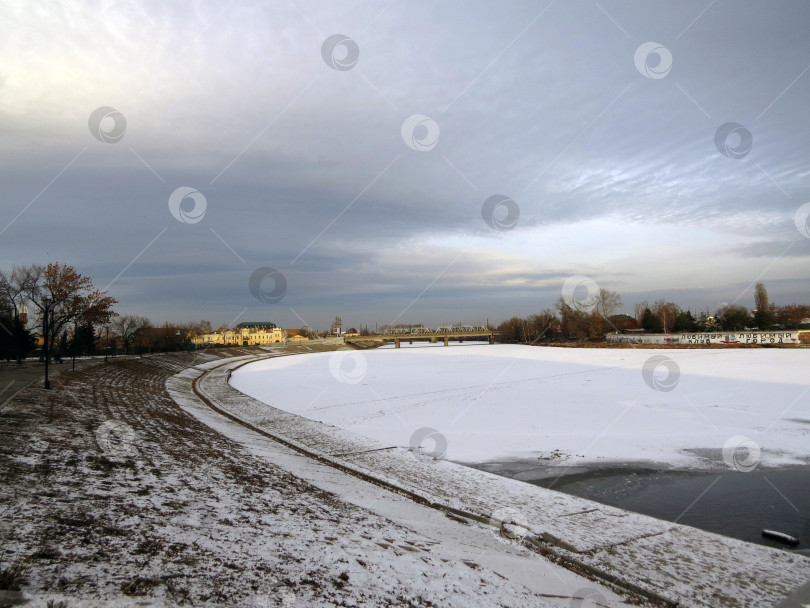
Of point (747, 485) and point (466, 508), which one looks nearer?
point (466, 508)

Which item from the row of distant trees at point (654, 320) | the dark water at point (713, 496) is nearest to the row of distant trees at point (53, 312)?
the dark water at point (713, 496)

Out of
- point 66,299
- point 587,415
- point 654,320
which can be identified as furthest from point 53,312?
point 654,320

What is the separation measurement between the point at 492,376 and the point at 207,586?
36.4 metres

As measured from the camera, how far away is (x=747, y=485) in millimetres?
12016

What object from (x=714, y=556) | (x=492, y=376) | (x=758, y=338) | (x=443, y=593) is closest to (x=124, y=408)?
(x=443, y=593)

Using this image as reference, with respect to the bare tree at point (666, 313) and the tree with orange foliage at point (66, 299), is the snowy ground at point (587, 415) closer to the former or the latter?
the tree with orange foliage at point (66, 299)

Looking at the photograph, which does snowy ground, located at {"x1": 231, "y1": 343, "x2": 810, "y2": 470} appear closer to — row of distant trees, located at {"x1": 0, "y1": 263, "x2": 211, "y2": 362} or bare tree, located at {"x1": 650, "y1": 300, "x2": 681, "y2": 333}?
row of distant trees, located at {"x1": 0, "y1": 263, "x2": 211, "y2": 362}

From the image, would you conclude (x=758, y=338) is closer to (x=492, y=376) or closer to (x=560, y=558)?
(x=492, y=376)

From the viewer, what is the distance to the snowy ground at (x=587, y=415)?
1534 cm

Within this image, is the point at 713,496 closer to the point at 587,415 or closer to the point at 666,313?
the point at 587,415

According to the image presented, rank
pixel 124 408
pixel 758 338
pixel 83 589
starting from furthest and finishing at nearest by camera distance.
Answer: pixel 758 338 → pixel 124 408 → pixel 83 589

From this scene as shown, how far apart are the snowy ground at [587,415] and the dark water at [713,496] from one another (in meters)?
1.13

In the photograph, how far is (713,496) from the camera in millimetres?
11297

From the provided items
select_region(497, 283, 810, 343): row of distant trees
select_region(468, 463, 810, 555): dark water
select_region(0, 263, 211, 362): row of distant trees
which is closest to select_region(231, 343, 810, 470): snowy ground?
select_region(468, 463, 810, 555): dark water
